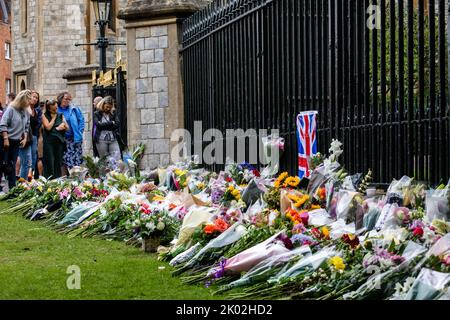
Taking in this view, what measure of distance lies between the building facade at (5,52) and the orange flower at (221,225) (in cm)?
6875

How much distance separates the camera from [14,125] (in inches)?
685

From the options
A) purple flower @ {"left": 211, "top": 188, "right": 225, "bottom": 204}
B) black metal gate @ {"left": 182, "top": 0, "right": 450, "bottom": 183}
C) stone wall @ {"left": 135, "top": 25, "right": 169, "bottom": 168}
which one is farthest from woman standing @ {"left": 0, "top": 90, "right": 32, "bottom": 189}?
purple flower @ {"left": 211, "top": 188, "right": 225, "bottom": 204}

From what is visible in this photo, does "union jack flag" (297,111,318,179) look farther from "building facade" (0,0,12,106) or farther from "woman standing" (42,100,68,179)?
"building facade" (0,0,12,106)

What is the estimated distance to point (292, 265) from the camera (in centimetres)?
676

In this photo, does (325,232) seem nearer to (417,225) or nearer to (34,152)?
(417,225)

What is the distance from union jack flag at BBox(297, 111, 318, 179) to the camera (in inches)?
392

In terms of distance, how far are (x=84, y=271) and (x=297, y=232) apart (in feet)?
4.89

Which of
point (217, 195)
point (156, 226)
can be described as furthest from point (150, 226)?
point (217, 195)

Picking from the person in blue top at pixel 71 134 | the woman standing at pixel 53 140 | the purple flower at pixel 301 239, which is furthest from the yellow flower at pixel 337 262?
the person in blue top at pixel 71 134

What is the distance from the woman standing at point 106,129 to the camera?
1777 cm

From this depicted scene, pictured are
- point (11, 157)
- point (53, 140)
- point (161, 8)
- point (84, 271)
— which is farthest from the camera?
point (53, 140)

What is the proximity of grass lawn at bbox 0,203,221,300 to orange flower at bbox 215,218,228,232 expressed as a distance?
1.51 feet
